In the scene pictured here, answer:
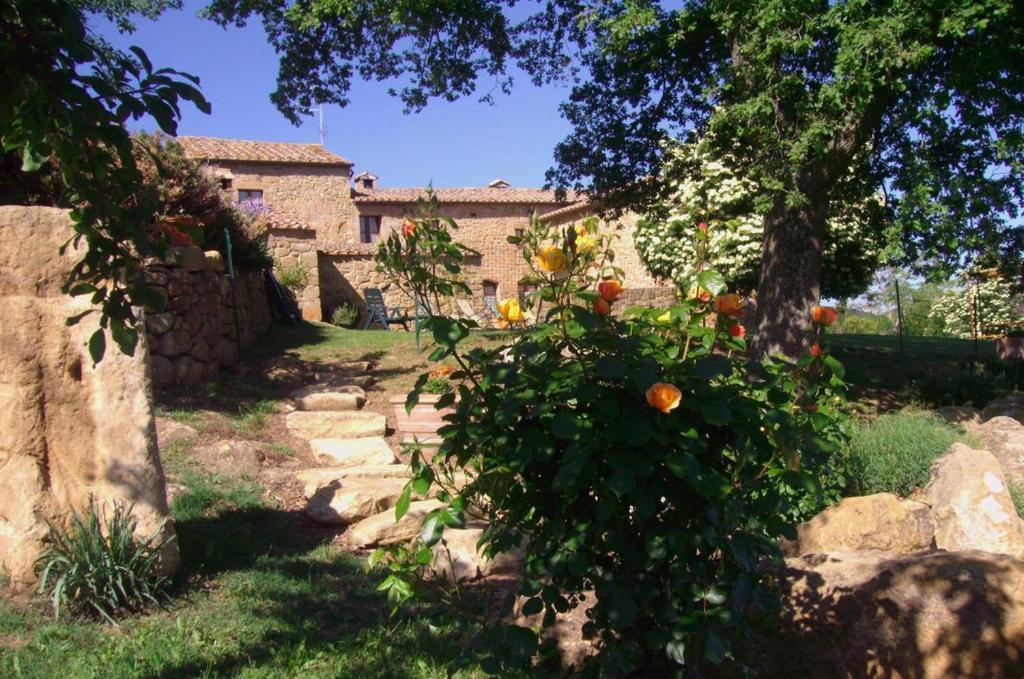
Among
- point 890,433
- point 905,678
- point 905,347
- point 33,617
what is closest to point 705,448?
point 905,678

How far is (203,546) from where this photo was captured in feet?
15.7

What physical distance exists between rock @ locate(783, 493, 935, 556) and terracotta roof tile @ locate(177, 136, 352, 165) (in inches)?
1195

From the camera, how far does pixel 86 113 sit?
1.95 meters

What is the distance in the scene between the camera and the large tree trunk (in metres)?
8.48

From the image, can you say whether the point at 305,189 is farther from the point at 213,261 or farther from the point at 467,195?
the point at 213,261

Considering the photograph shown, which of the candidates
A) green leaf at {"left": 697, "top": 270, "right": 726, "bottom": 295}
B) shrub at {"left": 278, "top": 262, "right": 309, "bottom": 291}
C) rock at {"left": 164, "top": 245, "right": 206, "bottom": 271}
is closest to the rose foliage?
green leaf at {"left": 697, "top": 270, "right": 726, "bottom": 295}

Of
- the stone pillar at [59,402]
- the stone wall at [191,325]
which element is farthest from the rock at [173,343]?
the stone pillar at [59,402]

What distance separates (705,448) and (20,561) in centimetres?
356

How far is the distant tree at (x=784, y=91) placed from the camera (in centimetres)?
686

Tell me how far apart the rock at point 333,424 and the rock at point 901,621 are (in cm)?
546

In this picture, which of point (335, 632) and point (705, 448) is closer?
point (705, 448)

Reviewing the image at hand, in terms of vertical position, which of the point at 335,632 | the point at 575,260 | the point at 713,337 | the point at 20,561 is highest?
the point at 575,260

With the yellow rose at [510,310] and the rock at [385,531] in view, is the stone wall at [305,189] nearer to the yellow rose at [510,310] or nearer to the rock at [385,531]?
the rock at [385,531]

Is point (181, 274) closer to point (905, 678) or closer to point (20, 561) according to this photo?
point (20, 561)
